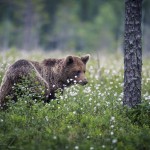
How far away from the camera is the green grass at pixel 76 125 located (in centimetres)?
680

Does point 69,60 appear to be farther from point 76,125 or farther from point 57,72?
point 76,125

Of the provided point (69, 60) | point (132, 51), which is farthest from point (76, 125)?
point (69, 60)

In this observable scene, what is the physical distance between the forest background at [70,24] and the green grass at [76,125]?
38942 millimetres

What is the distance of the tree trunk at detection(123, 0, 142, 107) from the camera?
8594mm

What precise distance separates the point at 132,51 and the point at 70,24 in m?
47.7

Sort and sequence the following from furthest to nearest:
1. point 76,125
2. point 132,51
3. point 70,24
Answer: point 70,24
point 132,51
point 76,125

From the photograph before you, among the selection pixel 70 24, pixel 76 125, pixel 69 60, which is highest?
pixel 70 24

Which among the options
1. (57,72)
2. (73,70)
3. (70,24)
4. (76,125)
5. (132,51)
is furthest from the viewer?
(70,24)

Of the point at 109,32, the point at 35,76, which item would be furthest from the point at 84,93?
the point at 109,32

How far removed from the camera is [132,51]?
8648mm

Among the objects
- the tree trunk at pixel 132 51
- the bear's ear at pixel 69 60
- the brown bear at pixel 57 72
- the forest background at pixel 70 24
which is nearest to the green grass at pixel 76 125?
the tree trunk at pixel 132 51

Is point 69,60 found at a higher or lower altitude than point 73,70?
higher

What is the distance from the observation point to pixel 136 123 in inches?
324

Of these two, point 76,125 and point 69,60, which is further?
point 69,60
